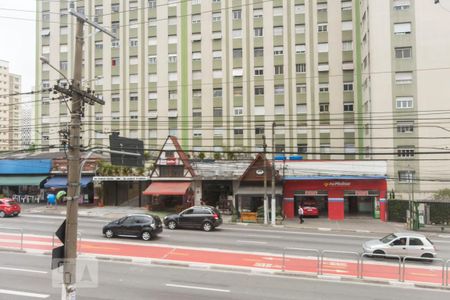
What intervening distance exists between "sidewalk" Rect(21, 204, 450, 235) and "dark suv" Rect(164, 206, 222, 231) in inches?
209

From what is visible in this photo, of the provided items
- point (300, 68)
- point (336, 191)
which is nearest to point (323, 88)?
point (300, 68)

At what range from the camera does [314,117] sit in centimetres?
5412

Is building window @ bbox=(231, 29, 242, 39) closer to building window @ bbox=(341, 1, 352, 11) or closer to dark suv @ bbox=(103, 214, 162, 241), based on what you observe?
building window @ bbox=(341, 1, 352, 11)

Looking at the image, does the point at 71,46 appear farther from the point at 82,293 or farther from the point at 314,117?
the point at 82,293

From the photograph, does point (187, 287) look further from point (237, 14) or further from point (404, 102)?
point (237, 14)

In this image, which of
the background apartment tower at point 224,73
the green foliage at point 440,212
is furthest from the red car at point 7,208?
the green foliage at point 440,212

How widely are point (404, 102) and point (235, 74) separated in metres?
22.6

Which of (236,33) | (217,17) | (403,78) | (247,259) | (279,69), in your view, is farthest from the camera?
(217,17)

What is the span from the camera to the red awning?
36.5 meters

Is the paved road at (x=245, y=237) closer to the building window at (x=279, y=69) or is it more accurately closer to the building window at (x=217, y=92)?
the building window at (x=217, y=92)

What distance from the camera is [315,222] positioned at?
34406 millimetres

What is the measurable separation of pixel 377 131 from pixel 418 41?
10.9 m

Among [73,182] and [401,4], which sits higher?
[401,4]

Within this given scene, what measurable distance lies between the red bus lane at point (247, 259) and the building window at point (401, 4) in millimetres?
35830
